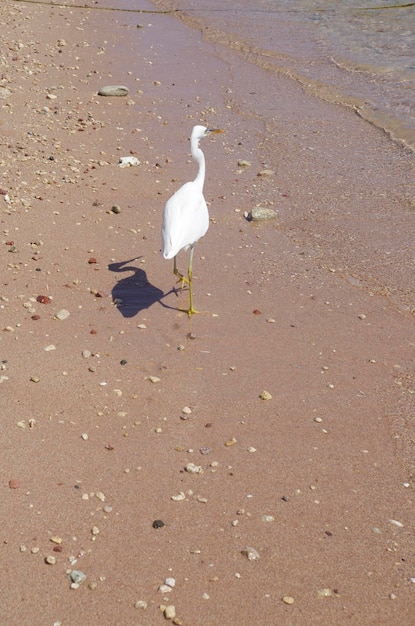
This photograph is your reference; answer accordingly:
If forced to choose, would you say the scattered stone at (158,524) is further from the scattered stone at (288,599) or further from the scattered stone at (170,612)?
the scattered stone at (288,599)

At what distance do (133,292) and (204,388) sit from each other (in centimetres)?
148

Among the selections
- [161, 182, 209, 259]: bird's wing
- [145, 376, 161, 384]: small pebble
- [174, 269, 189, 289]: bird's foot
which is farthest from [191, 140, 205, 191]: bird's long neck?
[145, 376, 161, 384]: small pebble

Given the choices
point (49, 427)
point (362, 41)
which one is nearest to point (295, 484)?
point (49, 427)

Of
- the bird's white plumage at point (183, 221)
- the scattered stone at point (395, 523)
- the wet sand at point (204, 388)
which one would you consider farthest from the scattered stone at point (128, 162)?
A: the scattered stone at point (395, 523)

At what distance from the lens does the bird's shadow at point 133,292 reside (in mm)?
6211

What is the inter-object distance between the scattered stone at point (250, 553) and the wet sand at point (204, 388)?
32 mm

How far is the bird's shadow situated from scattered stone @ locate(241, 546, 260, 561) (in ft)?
8.43

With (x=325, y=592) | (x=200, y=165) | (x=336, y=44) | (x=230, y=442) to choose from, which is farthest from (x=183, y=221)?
(x=336, y=44)

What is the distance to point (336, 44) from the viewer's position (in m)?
16.3

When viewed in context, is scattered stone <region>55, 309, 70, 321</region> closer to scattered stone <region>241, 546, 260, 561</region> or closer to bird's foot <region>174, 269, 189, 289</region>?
bird's foot <region>174, 269, 189, 289</region>

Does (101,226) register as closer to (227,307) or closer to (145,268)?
(145,268)

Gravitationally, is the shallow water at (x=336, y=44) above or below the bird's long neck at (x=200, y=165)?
below

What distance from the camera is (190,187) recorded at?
667cm

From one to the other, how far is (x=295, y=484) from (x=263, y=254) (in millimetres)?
3183
